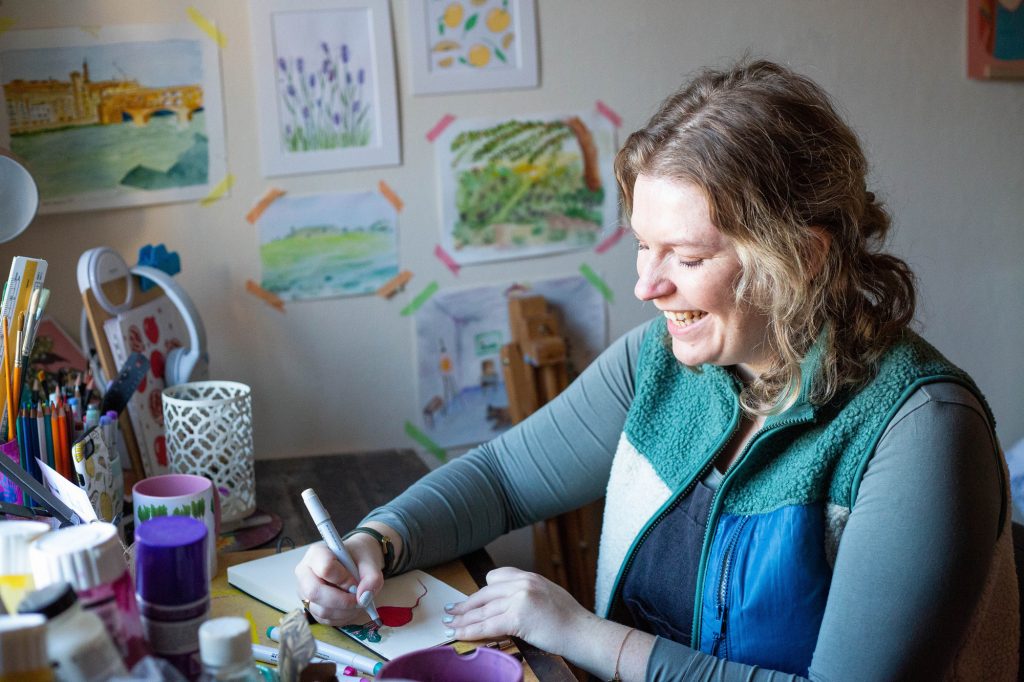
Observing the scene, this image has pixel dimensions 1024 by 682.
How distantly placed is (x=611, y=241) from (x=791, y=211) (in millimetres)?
856

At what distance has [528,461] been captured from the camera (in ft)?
4.41

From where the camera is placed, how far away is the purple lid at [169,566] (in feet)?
2.06

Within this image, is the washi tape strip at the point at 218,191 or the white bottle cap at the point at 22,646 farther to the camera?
→ the washi tape strip at the point at 218,191

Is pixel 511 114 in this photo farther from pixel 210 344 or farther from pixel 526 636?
pixel 526 636

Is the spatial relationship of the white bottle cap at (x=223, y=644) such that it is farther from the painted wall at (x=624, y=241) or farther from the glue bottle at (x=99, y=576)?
the painted wall at (x=624, y=241)

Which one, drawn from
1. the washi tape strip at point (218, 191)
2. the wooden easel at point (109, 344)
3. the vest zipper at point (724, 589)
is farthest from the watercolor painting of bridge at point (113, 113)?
the vest zipper at point (724, 589)

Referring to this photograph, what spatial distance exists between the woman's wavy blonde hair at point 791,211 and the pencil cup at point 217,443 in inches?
24.5

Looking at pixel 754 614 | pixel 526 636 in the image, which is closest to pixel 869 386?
pixel 754 614

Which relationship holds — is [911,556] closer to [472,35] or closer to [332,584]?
[332,584]

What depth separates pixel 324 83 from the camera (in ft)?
5.44

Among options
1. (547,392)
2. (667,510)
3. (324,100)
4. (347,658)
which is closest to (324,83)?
(324,100)

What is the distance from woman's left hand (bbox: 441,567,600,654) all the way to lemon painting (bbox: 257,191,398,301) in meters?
0.81

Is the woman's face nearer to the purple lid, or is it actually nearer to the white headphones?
the purple lid

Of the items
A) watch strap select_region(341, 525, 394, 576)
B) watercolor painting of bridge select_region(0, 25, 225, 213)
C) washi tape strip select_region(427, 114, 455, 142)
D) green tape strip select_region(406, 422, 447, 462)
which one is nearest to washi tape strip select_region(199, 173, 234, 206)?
watercolor painting of bridge select_region(0, 25, 225, 213)
